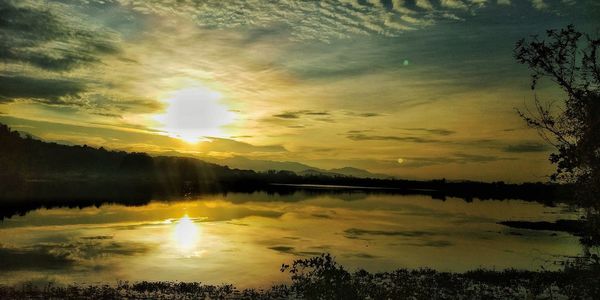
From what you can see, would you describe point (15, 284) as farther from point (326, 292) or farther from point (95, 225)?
point (95, 225)

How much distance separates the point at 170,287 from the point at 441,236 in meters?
40.0

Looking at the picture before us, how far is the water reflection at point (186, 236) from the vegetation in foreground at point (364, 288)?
15.2 meters

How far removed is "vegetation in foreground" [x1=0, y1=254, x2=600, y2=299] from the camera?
19.8m

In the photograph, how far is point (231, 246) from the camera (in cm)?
4478

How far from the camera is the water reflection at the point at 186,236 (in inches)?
1667

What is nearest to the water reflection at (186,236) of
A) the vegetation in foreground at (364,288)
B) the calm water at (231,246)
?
the calm water at (231,246)

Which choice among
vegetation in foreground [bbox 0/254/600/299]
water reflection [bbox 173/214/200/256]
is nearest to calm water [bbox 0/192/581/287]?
water reflection [bbox 173/214/200/256]

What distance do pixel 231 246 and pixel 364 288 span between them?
22.9 meters

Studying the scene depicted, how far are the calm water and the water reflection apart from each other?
11cm

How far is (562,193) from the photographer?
693 inches

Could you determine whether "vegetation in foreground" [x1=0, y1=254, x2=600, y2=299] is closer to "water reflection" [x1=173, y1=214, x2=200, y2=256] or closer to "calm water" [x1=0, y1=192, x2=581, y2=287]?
"calm water" [x1=0, y1=192, x2=581, y2=287]

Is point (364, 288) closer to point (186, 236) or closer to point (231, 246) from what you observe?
point (231, 246)

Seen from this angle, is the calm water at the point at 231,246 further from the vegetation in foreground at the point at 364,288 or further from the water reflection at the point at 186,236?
the vegetation in foreground at the point at 364,288

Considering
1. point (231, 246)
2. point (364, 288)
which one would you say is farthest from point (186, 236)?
point (364, 288)
